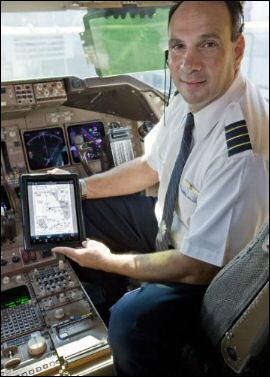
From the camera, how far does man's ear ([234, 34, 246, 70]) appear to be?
1233 mm

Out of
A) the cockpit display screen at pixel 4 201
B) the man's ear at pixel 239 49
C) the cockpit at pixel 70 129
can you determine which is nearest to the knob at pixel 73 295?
the cockpit at pixel 70 129

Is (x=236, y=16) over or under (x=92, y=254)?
over

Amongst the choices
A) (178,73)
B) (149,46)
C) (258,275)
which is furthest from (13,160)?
(258,275)

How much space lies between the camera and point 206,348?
106cm

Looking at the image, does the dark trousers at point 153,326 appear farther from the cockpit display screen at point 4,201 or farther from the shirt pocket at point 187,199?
the cockpit display screen at point 4,201

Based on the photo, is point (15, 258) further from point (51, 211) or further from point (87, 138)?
point (87, 138)

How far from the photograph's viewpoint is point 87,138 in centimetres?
221

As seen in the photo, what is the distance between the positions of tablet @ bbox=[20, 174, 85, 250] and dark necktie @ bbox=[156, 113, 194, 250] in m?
0.32

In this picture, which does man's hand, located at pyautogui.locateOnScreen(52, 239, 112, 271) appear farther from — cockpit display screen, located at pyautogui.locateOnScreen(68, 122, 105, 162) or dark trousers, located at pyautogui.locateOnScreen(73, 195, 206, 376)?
cockpit display screen, located at pyautogui.locateOnScreen(68, 122, 105, 162)

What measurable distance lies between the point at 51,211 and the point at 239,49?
904 mm

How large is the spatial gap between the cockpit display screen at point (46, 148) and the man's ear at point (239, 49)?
45.7 inches

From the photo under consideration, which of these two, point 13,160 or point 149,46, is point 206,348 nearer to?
point 149,46

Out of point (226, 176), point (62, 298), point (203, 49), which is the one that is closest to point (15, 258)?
point (62, 298)

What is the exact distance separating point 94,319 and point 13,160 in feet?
3.27
